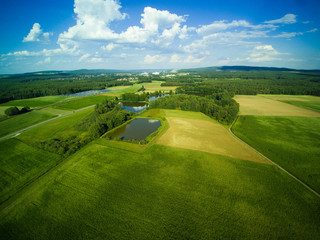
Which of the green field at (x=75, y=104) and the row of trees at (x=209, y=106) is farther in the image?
the green field at (x=75, y=104)

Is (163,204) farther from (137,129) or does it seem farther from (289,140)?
(289,140)

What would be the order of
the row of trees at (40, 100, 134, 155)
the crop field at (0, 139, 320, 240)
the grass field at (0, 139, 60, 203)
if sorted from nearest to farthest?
the crop field at (0, 139, 320, 240), the grass field at (0, 139, 60, 203), the row of trees at (40, 100, 134, 155)

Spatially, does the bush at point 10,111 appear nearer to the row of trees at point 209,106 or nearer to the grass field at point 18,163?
the grass field at point 18,163

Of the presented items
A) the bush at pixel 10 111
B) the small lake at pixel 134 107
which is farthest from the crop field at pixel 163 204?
the bush at pixel 10 111

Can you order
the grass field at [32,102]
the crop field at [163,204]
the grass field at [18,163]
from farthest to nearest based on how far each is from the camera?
the grass field at [32,102] < the grass field at [18,163] < the crop field at [163,204]

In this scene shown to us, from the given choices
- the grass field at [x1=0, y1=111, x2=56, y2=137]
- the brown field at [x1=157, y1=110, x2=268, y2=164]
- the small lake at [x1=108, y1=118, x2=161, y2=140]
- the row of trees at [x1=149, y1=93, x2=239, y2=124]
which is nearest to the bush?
the grass field at [x1=0, y1=111, x2=56, y2=137]

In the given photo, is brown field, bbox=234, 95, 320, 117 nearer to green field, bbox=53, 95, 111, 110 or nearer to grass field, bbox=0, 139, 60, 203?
grass field, bbox=0, 139, 60, 203

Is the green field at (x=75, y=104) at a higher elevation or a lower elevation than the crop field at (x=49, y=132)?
higher
